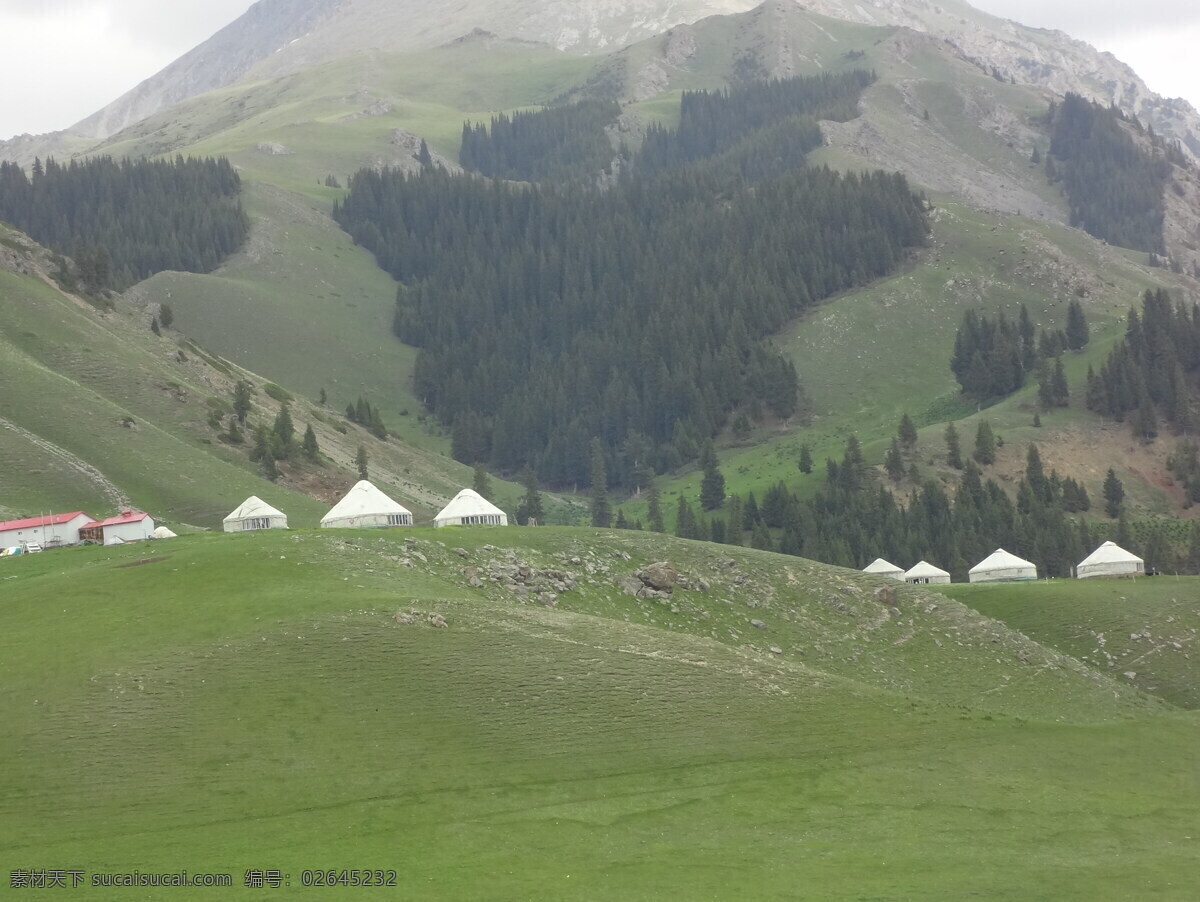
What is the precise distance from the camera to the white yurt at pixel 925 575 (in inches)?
5295

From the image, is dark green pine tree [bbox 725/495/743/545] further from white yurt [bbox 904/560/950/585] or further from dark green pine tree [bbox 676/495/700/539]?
white yurt [bbox 904/560/950/585]

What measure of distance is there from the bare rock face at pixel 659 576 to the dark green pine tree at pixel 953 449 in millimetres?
97967

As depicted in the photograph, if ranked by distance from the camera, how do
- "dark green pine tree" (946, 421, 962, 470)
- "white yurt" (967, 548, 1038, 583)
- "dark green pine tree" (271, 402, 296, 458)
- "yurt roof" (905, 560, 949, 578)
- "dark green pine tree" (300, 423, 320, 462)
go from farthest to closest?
"dark green pine tree" (946, 421, 962, 470)
"dark green pine tree" (300, 423, 320, 462)
"dark green pine tree" (271, 402, 296, 458)
"yurt roof" (905, 560, 949, 578)
"white yurt" (967, 548, 1038, 583)

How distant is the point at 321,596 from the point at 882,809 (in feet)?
116

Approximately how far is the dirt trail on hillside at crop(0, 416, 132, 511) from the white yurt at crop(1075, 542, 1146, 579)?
89.5 m

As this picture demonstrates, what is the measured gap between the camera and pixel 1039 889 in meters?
57.3

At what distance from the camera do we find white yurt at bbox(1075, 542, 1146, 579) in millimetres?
126000

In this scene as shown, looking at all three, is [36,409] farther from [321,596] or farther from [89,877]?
[89,877]

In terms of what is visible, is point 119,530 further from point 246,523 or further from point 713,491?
point 713,491

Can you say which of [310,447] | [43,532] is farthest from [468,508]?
[310,447]

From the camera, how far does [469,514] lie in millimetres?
120438

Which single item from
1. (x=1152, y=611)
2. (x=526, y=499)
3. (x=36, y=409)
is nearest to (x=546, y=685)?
(x=1152, y=611)

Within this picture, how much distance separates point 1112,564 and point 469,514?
58785mm

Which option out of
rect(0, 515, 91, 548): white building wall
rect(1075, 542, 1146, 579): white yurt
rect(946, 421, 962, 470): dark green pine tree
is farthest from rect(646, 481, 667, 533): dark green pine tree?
rect(0, 515, 91, 548): white building wall
